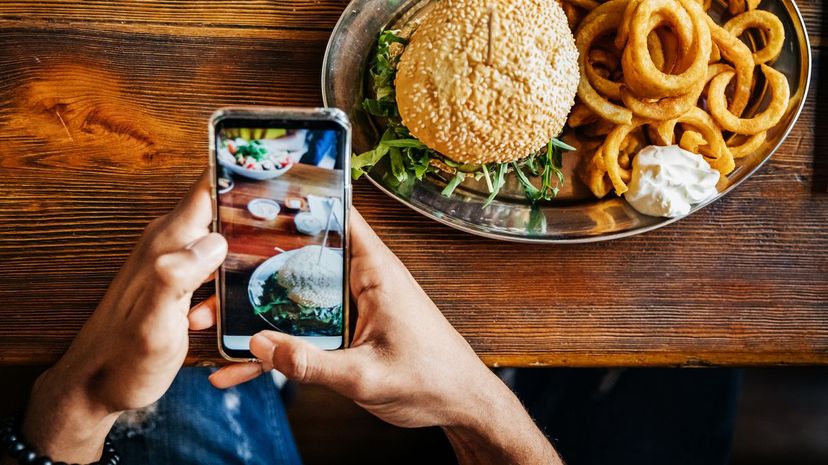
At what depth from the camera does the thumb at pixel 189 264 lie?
93 centimetres

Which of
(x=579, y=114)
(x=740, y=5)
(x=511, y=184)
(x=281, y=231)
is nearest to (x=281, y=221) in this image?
(x=281, y=231)

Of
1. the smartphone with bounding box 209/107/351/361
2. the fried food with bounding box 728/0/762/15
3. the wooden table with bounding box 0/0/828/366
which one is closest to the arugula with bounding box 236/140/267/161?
the smartphone with bounding box 209/107/351/361

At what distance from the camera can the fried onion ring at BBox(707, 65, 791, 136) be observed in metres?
1.31

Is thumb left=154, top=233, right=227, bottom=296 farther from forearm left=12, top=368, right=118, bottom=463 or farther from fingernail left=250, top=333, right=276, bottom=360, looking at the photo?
forearm left=12, top=368, right=118, bottom=463

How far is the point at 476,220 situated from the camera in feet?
4.41

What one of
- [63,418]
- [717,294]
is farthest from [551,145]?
[63,418]

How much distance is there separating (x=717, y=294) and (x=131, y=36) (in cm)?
138

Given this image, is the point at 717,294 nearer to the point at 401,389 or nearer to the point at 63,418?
the point at 401,389

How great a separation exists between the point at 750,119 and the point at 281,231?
0.96 meters

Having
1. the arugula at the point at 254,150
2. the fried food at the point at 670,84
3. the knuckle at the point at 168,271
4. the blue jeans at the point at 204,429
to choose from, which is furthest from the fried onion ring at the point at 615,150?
the blue jeans at the point at 204,429

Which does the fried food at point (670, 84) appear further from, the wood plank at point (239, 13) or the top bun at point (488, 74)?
the wood plank at point (239, 13)

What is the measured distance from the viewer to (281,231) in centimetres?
108

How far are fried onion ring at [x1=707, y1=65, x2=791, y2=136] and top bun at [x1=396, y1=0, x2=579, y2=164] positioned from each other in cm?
35

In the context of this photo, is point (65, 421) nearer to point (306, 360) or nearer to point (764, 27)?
point (306, 360)
